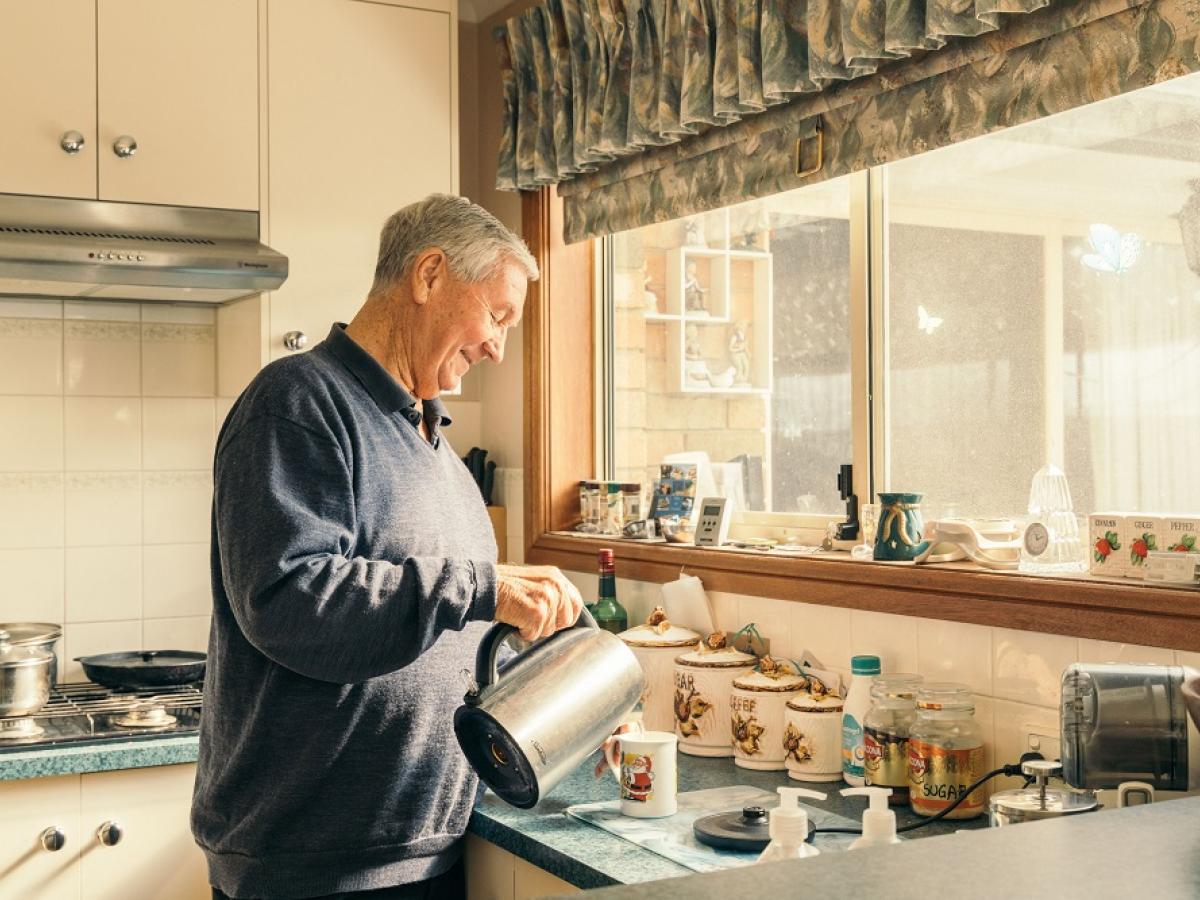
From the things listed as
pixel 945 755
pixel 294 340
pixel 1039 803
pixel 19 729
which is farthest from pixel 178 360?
pixel 1039 803

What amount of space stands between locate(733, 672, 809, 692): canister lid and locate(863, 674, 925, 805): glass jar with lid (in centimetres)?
22

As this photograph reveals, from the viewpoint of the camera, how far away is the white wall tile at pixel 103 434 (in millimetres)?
3035

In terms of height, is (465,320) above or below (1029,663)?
above

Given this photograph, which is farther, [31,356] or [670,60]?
[31,356]

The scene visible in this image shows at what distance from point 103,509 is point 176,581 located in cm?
23

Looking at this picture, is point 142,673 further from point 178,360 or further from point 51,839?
point 178,360

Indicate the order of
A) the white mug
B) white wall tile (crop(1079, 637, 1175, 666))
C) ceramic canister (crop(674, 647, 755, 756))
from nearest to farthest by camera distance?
1. white wall tile (crop(1079, 637, 1175, 666))
2. the white mug
3. ceramic canister (crop(674, 647, 755, 756))

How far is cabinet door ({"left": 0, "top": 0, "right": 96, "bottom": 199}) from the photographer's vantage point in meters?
2.60

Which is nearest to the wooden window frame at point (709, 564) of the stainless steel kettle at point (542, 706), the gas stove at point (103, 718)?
the stainless steel kettle at point (542, 706)

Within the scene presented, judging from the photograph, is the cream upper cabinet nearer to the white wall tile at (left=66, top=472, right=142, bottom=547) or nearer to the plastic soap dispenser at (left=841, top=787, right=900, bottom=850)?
the white wall tile at (left=66, top=472, right=142, bottom=547)

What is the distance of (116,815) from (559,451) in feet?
4.12

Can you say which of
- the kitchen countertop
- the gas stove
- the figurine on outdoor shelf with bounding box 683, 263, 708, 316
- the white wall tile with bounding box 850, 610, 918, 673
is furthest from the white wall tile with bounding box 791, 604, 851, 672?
the kitchen countertop

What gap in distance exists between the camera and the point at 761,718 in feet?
7.20

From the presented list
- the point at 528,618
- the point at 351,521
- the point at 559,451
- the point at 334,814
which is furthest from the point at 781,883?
the point at 559,451
